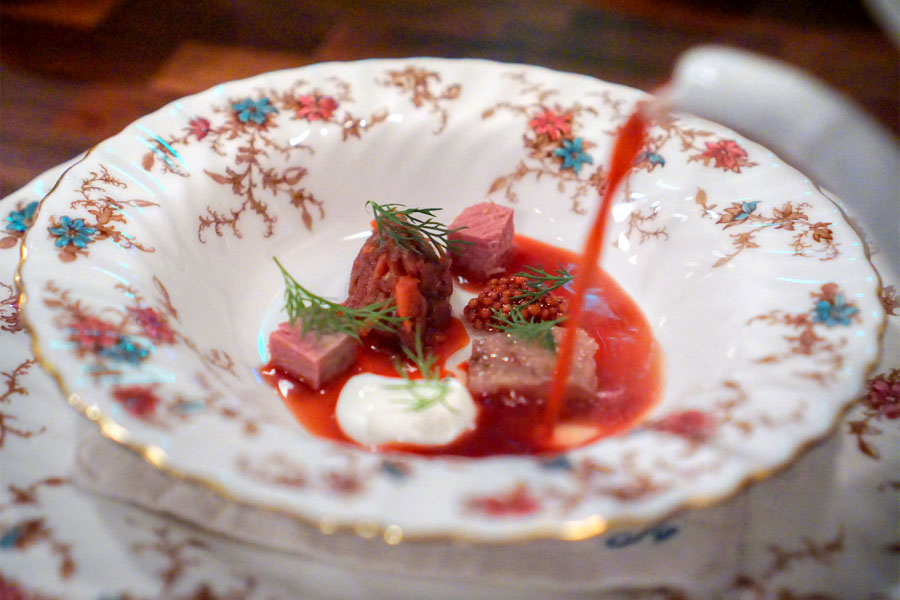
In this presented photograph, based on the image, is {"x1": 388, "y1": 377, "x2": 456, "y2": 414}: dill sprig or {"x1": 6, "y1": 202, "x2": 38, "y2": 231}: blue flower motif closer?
{"x1": 388, "y1": 377, "x2": 456, "y2": 414}: dill sprig

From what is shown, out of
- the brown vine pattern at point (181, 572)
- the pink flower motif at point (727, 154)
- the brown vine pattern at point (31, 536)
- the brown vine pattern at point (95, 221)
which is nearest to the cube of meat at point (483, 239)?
the pink flower motif at point (727, 154)

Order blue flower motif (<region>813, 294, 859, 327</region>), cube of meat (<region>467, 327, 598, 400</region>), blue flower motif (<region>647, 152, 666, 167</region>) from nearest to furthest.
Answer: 1. blue flower motif (<region>813, 294, 859, 327</region>)
2. cube of meat (<region>467, 327, 598, 400</region>)
3. blue flower motif (<region>647, 152, 666, 167</region>)

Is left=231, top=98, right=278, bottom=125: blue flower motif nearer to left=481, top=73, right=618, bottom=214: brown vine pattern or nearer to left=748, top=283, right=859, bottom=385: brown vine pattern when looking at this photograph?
left=481, top=73, right=618, bottom=214: brown vine pattern

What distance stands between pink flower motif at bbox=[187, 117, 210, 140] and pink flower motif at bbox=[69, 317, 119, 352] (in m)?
0.73

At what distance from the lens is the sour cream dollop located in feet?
5.00

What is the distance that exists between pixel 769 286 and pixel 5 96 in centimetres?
279

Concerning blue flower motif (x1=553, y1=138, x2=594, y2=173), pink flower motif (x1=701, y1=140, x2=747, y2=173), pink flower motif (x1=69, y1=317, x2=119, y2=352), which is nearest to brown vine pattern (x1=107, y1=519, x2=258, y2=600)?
pink flower motif (x1=69, y1=317, x2=119, y2=352)

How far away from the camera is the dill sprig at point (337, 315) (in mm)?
1684

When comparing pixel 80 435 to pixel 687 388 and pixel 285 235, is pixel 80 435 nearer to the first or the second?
pixel 285 235

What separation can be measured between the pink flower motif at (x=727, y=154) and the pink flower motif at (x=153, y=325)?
1420 millimetres

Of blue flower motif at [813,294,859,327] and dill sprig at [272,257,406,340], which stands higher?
blue flower motif at [813,294,859,327]

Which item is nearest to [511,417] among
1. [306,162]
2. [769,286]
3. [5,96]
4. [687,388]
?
[687,388]

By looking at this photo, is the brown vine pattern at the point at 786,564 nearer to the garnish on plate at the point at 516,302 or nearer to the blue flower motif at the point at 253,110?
the garnish on plate at the point at 516,302

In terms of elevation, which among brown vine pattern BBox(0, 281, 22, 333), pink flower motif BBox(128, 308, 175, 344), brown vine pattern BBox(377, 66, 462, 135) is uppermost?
brown vine pattern BBox(377, 66, 462, 135)
